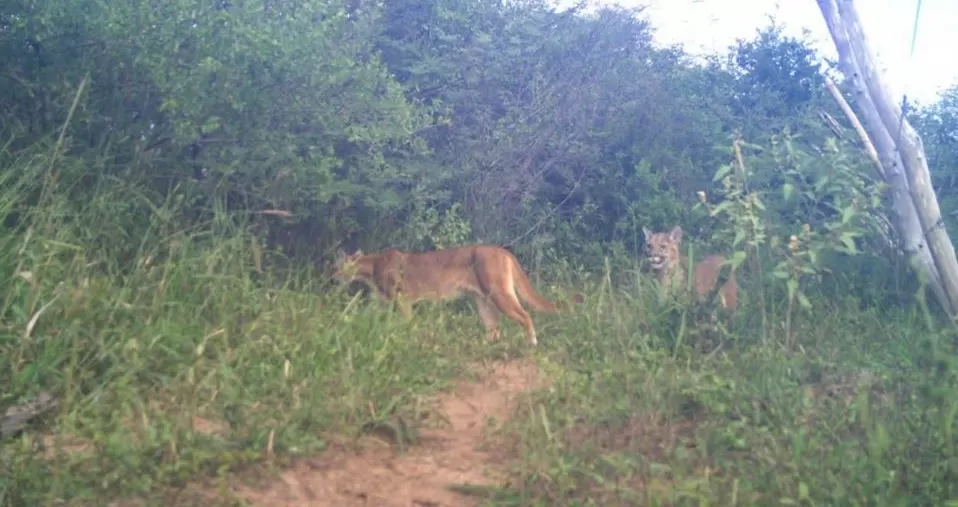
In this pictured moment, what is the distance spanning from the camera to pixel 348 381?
17.7 ft

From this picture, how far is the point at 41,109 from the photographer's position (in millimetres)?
7406

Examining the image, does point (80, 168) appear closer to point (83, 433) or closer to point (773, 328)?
point (83, 433)

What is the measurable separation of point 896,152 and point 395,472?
469 cm

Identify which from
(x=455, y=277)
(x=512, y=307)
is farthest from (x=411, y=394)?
(x=455, y=277)

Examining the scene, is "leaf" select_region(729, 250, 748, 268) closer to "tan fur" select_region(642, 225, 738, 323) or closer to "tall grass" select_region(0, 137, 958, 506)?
"tall grass" select_region(0, 137, 958, 506)

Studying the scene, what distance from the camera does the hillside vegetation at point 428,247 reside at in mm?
4383

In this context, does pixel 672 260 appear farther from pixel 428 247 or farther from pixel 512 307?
pixel 428 247

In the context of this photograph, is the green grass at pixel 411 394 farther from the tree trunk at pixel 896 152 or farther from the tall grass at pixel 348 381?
the tree trunk at pixel 896 152

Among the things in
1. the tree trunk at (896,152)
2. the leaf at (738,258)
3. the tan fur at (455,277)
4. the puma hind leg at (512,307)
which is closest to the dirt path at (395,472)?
the leaf at (738,258)

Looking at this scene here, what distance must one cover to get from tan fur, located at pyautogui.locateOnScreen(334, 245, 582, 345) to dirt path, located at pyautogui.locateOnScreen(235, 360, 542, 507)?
3295 mm

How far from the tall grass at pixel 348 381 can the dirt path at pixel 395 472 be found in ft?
0.45

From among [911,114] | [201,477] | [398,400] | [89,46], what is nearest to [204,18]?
[89,46]

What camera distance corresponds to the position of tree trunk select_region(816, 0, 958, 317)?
707cm

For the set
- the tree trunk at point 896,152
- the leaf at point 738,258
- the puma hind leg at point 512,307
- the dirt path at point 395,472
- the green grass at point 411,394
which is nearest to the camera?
the green grass at point 411,394
